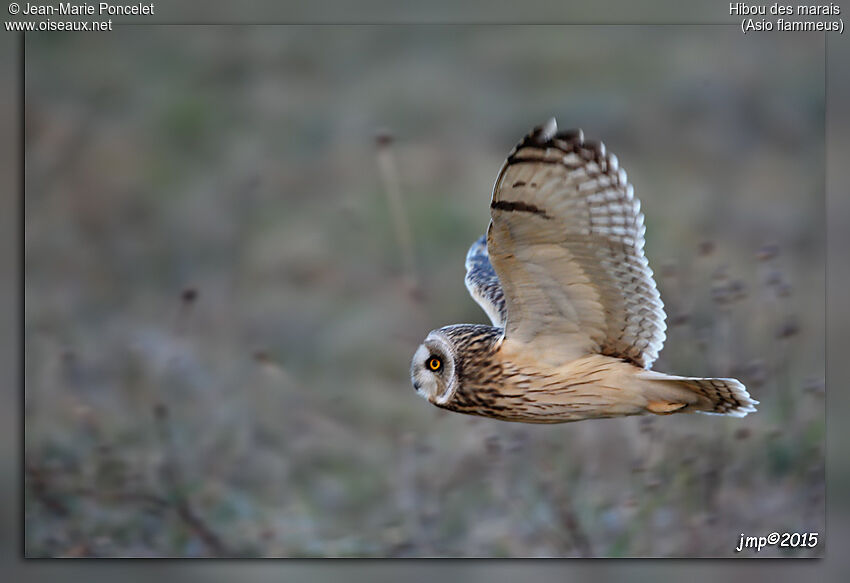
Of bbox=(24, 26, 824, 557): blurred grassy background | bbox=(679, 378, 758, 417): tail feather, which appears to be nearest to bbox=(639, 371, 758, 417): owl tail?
bbox=(679, 378, 758, 417): tail feather

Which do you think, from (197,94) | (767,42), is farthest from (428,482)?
(767,42)

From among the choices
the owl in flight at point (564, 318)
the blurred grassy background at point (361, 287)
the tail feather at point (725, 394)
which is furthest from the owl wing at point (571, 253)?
Result: the blurred grassy background at point (361, 287)

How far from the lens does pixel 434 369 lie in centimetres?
253

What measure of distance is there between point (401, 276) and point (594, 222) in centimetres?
94

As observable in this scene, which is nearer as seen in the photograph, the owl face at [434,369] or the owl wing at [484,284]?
the owl face at [434,369]

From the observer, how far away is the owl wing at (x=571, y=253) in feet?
7.09

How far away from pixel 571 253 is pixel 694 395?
48 cm

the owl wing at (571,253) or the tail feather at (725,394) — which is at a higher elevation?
the owl wing at (571,253)

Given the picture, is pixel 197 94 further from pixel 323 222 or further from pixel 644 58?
pixel 644 58

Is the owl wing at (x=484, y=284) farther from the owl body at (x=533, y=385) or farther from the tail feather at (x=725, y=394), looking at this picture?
the tail feather at (x=725, y=394)

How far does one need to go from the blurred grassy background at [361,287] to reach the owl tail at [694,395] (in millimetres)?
304

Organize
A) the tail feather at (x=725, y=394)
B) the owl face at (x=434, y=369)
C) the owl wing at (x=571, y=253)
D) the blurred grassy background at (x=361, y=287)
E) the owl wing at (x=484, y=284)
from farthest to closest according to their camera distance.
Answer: the blurred grassy background at (x=361, y=287)
the owl wing at (x=484, y=284)
the owl face at (x=434, y=369)
the tail feather at (x=725, y=394)
the owl wing at (x=571, y=253)

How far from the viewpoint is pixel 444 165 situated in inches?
123

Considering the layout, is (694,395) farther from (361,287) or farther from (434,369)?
(361,287)
